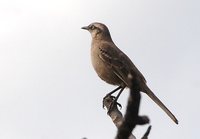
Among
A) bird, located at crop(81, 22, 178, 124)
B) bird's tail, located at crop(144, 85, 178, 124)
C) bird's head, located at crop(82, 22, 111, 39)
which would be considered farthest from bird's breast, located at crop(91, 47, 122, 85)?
bird's tail, located at crop(144, 85, 178, 124)

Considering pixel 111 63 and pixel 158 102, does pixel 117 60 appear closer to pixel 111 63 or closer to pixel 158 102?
pixel 111 63

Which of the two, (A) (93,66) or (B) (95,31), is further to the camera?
(B) (95,31)

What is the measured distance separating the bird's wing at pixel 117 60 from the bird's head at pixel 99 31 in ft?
3.26

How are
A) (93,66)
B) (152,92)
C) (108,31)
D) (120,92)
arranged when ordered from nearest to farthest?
(152,92), (120,92), (93,66), (108,31)

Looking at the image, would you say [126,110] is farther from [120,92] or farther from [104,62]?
[104,62]

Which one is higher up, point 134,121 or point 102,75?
point 102,75

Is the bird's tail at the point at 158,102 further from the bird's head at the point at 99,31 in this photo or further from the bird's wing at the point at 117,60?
the bird's head at the point at 99,31

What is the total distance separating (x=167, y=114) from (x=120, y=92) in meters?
2.58

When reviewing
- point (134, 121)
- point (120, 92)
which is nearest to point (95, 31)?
point (120, 92)

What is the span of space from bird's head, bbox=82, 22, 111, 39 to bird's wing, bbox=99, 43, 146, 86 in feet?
3.26

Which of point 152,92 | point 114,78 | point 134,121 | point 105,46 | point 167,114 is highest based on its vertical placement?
point 105,46

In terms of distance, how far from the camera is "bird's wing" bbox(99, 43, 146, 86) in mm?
9384

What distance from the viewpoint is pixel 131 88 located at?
175 cm

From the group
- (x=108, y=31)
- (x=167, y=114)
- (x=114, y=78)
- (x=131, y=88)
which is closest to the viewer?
(x=131, y=88)
